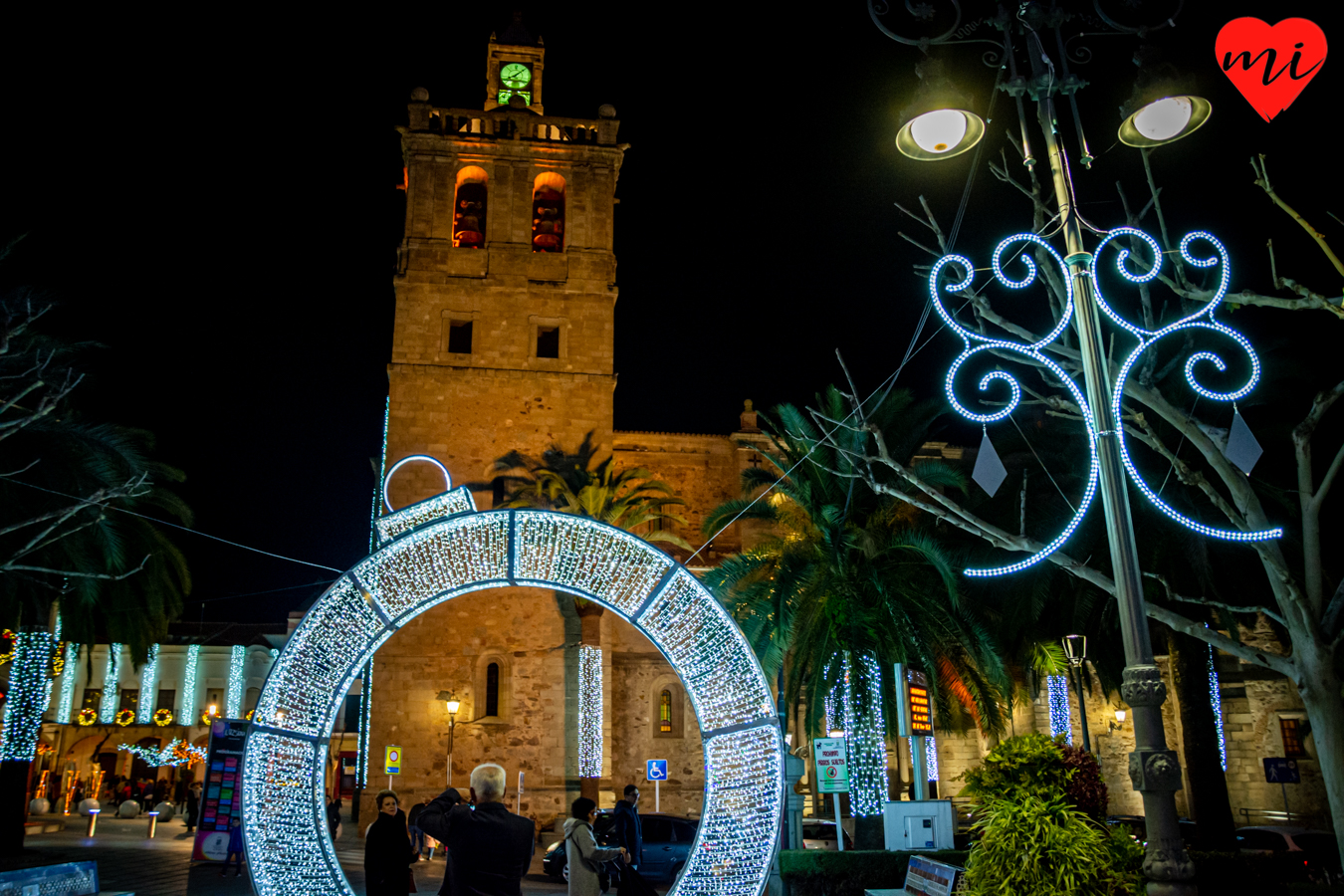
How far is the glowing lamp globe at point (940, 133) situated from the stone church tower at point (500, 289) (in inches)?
816

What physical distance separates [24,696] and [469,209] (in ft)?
55.9

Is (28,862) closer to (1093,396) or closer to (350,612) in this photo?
(350,612)

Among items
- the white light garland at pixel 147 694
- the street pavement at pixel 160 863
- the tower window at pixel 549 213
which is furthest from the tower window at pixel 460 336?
the white light garland at pixel 147 694

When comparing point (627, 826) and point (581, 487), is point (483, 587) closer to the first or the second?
point (627, 826)

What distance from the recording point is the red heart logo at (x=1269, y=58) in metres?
7.01

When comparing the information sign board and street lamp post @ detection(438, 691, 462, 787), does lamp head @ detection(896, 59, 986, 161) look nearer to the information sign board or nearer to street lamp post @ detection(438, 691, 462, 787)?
the information sign board

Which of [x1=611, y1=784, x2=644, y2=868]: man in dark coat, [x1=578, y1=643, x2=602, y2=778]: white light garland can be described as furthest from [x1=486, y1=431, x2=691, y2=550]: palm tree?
[x1=611, y1=784, x2=644, y2=868]: man in dark coat

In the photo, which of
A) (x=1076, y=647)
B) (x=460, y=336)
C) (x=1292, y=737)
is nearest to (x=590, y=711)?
(x=460, y=336)

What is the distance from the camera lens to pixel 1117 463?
264 inches

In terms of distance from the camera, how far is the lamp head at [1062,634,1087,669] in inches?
708

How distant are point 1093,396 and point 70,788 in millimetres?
45620

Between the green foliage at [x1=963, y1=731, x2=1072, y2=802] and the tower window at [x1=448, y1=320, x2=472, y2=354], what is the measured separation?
22.6 metres

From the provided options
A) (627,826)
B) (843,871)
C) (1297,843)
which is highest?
(627,826)

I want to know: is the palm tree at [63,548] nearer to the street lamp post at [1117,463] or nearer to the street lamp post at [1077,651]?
the street lamp post at [1117,463]
